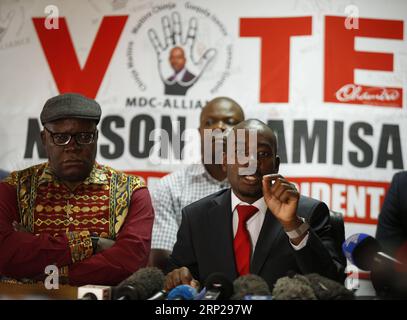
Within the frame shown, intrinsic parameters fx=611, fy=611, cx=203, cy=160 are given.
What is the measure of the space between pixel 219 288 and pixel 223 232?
0.61 metres

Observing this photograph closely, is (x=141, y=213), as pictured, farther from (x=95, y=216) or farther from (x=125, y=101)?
(x=125, y=101)

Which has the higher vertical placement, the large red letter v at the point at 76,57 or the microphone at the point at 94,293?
the large red letter v at the point at 76,57

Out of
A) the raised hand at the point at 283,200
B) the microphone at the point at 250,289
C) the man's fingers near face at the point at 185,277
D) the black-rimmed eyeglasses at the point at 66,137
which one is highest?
the black-rimmed eyeglasses at the point at 66,137

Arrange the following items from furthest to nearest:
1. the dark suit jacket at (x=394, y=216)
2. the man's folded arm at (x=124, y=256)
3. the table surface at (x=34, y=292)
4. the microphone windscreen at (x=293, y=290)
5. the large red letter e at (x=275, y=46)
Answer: the large red letter e at (x=275, y=46) → the dark suit jacket at (x=394, y=216) → the man's folded arm at (x=124, y=256) → the table surface at (x=34, y=292) → the microphone windscreen at (x=293, y=290)

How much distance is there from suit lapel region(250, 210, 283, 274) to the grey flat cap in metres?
0.89

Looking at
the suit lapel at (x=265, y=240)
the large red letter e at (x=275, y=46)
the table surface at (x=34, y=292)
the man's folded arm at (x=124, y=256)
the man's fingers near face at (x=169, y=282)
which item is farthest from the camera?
the large red letter e at (x=275, y=46)

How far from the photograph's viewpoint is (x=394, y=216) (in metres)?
3.48

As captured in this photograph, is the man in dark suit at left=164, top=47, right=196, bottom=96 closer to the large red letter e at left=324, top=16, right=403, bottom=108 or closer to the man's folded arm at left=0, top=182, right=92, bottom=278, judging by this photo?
the large red letter e at left=324, top=16, right=403, bottom=108

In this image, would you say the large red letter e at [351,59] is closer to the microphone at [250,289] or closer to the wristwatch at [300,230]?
the wristwatch at [300,230]

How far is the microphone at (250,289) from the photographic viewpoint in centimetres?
187

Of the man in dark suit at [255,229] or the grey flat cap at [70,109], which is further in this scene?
the grey flat cap at [70,109]

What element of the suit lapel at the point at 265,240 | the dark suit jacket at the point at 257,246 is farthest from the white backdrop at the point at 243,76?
the suit lapel at the point at 265,240

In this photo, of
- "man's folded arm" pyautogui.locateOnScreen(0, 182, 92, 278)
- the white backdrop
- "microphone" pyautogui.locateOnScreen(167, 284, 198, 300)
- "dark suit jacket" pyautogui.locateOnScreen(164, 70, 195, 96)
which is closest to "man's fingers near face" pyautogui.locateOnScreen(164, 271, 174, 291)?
"microphone" pyautogui.locateOnScreen(167, 284, 198, 300)

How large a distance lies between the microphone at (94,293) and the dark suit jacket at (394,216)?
6.44 ft
